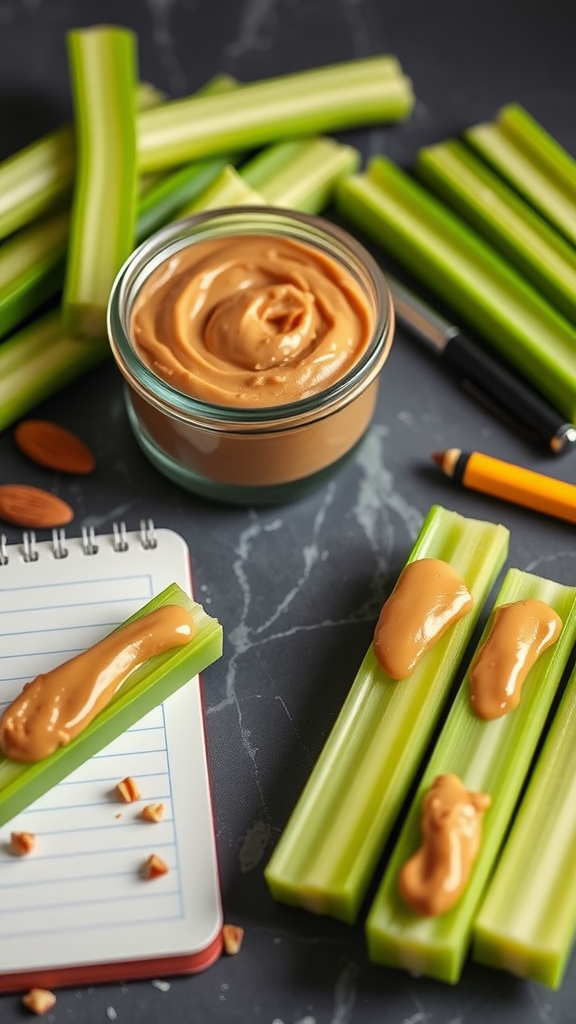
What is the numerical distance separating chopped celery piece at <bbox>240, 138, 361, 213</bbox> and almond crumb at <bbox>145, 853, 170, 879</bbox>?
1.02m

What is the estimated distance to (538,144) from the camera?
196 centimetres

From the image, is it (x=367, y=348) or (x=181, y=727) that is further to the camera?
(x=367, y=348)

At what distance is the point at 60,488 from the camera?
68.2 inches

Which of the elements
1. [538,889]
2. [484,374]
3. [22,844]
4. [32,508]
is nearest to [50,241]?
[32,508]

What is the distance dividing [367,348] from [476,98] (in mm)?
801

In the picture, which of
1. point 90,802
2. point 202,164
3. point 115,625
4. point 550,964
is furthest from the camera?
point 202,164

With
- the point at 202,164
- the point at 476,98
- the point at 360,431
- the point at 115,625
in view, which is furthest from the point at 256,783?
the point at 476,98

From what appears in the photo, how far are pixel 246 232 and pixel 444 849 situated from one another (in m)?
0.90

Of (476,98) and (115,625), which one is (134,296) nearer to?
(115,625)

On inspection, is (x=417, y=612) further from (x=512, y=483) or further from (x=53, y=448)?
(x=53, y=448)

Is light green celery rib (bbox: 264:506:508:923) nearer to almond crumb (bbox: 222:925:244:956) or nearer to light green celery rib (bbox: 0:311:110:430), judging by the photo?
almond crumb (bbox: 222:925:244:956)

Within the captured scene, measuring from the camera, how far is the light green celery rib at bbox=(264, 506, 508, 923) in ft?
4.36

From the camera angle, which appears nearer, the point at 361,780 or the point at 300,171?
the point at 361,780

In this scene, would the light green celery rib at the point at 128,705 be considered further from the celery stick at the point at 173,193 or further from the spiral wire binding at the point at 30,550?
the celery stick at the point at 173,193
